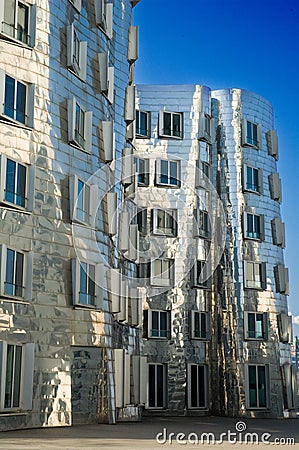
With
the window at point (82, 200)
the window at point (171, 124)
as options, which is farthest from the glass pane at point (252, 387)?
the window at point (82, 200)

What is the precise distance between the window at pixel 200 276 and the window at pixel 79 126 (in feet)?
43.9

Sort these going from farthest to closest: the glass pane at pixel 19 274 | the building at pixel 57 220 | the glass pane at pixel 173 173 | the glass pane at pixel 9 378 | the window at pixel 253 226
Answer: the window at pixel 253 226, the glass pane at pixel 173 173, the glass pane at pixel 19 274, the building at pixel 57 220, the glass pane at pixel 9 378

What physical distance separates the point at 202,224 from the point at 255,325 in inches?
236

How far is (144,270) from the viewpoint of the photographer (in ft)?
120

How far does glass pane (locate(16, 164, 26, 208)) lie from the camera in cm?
2191

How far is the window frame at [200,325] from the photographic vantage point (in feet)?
120

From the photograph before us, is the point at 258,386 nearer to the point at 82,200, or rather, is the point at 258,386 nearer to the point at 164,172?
the point at 164,172

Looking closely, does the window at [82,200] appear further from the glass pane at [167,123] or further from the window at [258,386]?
the window at [258,386]

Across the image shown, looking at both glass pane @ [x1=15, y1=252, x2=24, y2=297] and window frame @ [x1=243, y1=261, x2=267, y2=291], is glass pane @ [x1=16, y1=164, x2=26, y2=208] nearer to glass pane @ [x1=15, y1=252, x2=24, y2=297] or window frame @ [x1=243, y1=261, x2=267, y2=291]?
glass pane @ [x1=15, y1=252, x2=24, y2=297]

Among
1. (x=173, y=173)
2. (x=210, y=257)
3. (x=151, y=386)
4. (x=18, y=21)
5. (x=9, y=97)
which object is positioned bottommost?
(x=151, y=386)

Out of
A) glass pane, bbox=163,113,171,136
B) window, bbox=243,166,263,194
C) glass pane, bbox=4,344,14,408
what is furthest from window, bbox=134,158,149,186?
glass pane, bbox=4,344,14,408

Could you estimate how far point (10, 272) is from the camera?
69.6 ft

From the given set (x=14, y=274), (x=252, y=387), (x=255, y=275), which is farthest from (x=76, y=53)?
(x=252, y=387)

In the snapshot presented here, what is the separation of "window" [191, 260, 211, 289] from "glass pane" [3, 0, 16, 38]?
1808 cm
